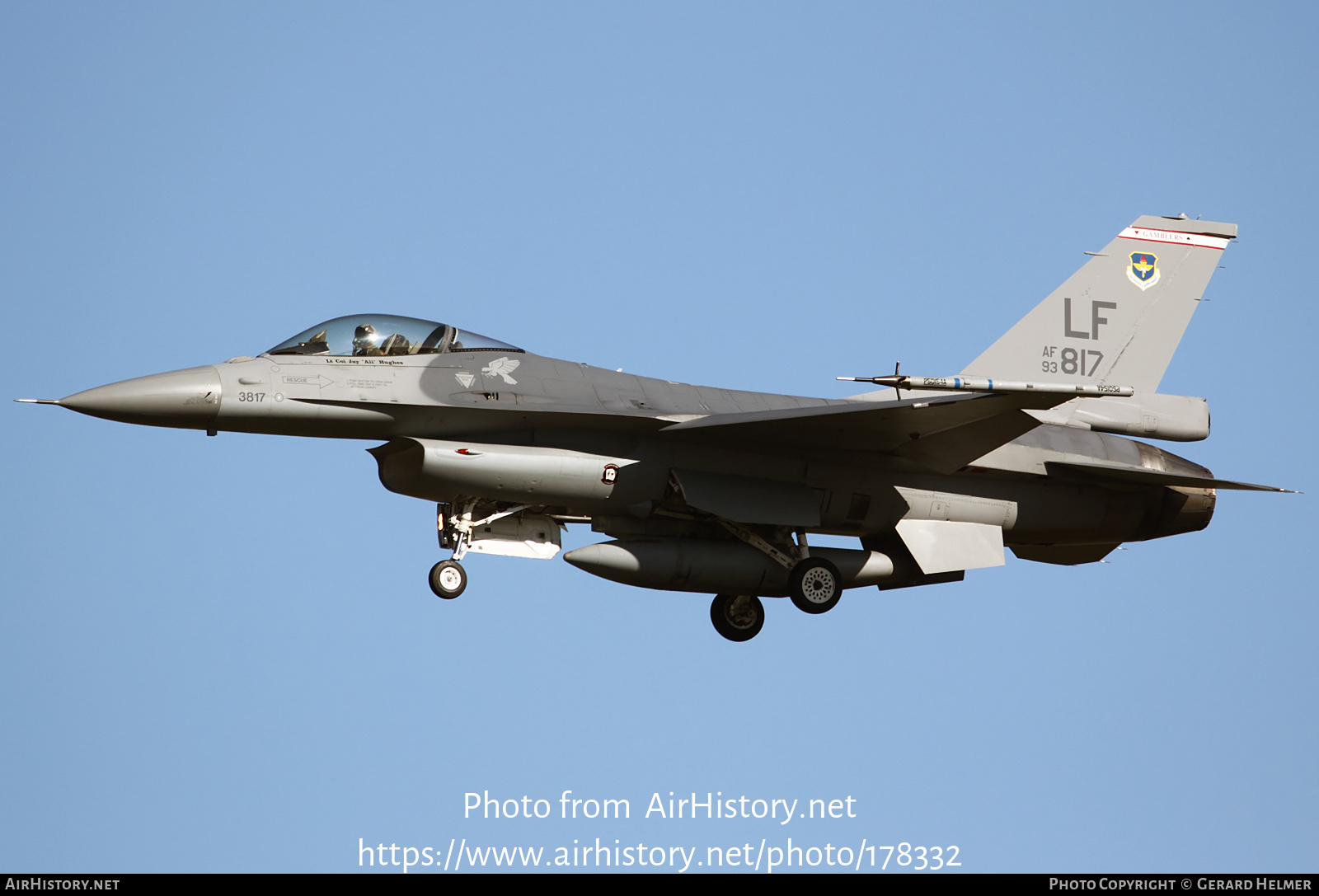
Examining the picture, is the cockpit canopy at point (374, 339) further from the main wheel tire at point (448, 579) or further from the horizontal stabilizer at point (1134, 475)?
the horizontal stabilizer at point (1134, 475)

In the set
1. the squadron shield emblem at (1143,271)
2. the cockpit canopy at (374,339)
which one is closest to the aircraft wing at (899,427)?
the cockpit canopy at (374,339)

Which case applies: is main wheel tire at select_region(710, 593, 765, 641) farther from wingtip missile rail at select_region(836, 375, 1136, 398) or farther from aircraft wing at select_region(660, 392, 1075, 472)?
wingtip missile rail at select_region(836, 375, 1136, 398)

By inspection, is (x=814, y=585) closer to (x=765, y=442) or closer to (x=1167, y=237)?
(x=765, y=442)

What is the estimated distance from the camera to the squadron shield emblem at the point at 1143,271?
64.8 feet

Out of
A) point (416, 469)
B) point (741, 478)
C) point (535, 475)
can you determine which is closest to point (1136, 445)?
point (741, 478)

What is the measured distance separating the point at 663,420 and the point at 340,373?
11.2 ft

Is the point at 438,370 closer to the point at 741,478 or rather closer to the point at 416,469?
the point at 416,469

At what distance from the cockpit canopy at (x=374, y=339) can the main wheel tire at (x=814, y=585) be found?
4.32 m

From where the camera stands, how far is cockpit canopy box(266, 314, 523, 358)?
54.1 ft

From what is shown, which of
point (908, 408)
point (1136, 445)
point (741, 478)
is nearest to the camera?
point (908, 408)

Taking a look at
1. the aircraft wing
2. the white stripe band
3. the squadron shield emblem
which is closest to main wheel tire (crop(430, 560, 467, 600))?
the aircraft wing

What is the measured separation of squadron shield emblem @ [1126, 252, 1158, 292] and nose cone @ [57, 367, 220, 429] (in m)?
11.2

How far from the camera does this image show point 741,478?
17469 millimetres

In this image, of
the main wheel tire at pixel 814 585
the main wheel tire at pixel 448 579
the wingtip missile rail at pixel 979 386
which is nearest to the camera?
the wingtip missile rail at pixel 979 386
